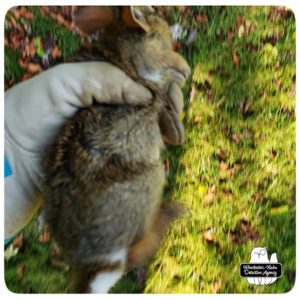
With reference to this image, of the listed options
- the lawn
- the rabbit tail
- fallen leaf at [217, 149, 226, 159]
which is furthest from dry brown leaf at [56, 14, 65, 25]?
the rabbit tail

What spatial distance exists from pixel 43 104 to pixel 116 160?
0.29m

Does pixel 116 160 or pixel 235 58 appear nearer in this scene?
pixel 116 160

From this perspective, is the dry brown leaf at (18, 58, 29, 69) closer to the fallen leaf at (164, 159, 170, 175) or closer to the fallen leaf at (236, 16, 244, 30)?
the fallen leaf at (164, 159, 170, 175)

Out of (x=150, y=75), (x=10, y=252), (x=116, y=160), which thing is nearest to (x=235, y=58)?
(x=150, y=75)

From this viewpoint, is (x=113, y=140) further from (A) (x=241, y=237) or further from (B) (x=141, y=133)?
(A) (x=241, y=237)

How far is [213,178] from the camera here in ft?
6.31

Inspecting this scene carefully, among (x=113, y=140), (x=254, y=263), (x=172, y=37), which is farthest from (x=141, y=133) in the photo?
(x=254, y=263)

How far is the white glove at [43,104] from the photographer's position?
1791 millimetres

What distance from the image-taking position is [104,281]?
6.19 feet

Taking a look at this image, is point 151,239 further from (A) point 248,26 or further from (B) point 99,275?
(A) point 248,26

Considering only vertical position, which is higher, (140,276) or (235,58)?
(235,58)

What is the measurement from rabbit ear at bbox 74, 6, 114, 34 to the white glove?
13 cm

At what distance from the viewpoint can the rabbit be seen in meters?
1.77

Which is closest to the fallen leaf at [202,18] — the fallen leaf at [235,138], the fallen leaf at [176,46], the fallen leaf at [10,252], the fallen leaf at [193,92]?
the fallen leaf at [176,46]
